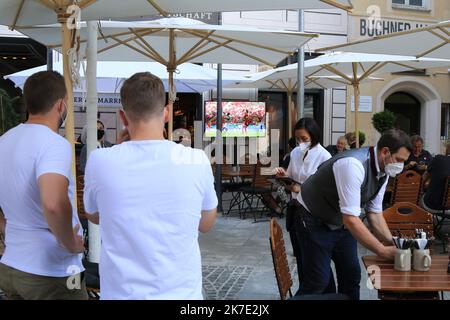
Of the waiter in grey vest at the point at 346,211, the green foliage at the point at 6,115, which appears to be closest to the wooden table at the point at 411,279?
the waiter in grey vest at the point at 346,211

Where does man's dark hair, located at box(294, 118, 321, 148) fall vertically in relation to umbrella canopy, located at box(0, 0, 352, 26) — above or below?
below

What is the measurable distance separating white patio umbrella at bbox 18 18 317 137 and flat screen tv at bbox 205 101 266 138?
16.8ft

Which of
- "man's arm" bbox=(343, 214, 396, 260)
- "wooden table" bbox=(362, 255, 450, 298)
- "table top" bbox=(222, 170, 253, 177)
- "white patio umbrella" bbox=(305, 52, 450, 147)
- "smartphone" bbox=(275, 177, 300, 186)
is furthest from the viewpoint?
"table top" bbox=(222, 170, 253, 177)

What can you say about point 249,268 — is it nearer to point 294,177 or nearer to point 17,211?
point 294,177

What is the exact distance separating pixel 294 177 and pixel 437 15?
13.2m

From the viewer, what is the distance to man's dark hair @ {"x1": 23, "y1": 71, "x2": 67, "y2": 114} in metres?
2.44

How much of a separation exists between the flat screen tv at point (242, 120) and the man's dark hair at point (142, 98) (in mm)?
11438

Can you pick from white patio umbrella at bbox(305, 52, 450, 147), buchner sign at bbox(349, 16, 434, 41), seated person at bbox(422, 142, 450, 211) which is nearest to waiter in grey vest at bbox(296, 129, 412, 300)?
seated person at bbox(422, 142, 450, 211)

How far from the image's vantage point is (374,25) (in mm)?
15961

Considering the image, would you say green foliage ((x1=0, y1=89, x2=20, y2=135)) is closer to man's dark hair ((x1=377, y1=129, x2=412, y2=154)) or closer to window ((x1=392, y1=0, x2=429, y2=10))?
man's dark hair ((x1=377, y1=129, x2=412, y2=154))

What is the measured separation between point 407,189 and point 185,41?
3889 mm

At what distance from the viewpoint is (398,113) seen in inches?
656

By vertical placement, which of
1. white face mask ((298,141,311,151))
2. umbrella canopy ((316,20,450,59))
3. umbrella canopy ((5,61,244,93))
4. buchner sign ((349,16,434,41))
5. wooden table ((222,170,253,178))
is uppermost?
buchner sign ((349,16,434,41))
